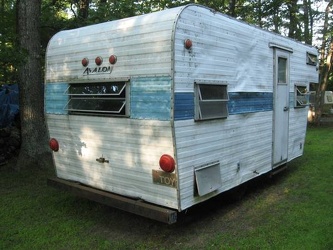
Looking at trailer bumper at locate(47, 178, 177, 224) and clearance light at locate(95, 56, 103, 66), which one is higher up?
clearance light at locate(95, 56, 103, 66)

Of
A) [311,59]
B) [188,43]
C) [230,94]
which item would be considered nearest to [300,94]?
[311,59]

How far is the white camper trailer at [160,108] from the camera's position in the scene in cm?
397

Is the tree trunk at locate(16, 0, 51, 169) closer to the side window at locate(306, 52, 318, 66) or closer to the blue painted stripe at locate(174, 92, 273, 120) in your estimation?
the blue painted stripe at locate(174, 92, 273, 120)

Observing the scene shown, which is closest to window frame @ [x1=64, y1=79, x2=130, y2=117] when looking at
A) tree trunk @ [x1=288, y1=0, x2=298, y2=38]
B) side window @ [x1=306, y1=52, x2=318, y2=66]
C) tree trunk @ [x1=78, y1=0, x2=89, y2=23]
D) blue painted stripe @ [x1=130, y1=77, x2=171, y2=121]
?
blue painted stripe @ [x1=130, y1=77, x2=171, y2=121]

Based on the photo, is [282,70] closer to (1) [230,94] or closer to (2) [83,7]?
(1) [230,94]

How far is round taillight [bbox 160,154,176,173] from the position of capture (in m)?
3.91

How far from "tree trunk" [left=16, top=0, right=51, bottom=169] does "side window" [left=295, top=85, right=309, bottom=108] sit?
530 cm

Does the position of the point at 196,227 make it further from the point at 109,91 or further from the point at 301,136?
the point at 301,136

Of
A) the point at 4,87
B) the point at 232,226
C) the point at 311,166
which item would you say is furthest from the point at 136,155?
the point at 4,87

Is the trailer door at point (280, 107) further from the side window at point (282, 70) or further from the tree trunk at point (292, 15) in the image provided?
the tree trunk at point (292, 15)

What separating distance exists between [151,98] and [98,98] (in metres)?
1.01

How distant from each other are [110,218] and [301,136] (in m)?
4.63

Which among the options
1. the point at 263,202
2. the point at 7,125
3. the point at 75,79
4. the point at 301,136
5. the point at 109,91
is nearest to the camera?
the point at 109,91

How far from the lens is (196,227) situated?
15.5ft
